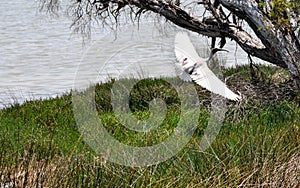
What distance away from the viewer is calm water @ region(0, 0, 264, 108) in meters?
10.8

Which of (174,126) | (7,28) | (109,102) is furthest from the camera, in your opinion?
(7,28)

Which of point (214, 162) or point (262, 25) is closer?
point (214, 162)

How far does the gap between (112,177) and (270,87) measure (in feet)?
13.0

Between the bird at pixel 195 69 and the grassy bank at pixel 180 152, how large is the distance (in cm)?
15

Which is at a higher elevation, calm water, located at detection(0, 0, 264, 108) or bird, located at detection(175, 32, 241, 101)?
bird, located at detection(175, 32, 241, 101)

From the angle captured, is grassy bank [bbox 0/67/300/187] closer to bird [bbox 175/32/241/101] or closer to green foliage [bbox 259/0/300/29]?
bird [bbox 175/32/241/101]

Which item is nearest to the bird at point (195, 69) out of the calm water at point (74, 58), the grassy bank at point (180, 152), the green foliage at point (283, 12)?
the grassy bank at point (180, 152)

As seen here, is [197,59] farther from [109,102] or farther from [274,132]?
[274,132]

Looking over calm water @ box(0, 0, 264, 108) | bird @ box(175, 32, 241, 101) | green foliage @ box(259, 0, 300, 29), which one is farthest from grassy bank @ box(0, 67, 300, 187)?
calm water @ box(0, 0, 264, 108)

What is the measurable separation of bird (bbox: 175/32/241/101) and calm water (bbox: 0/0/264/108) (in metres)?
0.28

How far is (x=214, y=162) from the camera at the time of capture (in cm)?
471

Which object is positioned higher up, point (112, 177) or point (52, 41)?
point (112, 177)

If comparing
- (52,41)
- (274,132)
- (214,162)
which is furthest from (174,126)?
(52,41)

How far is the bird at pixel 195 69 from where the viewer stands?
799 centimetres
